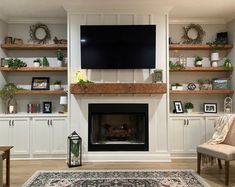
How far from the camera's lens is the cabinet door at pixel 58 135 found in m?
5.08

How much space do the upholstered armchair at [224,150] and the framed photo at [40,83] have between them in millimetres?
3288

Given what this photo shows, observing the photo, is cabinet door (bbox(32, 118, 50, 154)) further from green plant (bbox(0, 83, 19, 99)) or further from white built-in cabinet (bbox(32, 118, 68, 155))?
green plant (bbox(0, 83, 19, 99))

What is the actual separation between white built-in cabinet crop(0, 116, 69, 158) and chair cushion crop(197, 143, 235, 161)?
2.56 m

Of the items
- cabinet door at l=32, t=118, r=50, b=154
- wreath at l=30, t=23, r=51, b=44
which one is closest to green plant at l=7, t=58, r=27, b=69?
wreath at l=30, t=23, r=51, b=44

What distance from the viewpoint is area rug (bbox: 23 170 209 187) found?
3.65 metres

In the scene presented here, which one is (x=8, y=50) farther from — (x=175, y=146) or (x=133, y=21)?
(x=175, y=146)

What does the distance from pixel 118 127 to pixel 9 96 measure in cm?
231

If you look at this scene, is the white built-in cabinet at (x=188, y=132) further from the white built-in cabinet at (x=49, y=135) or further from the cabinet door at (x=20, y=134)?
the cabinet door at (x=20, y=134)

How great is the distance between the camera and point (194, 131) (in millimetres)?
5160

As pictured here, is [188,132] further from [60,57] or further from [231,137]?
[60,57]

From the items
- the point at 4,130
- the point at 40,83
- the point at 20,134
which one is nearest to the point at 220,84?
the point at 40,83

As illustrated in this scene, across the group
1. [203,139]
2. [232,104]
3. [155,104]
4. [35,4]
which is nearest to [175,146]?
[203,139]

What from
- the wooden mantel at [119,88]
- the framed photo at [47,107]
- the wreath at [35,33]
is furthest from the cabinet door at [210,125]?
the wreath at [35,33]

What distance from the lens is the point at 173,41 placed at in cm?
569
